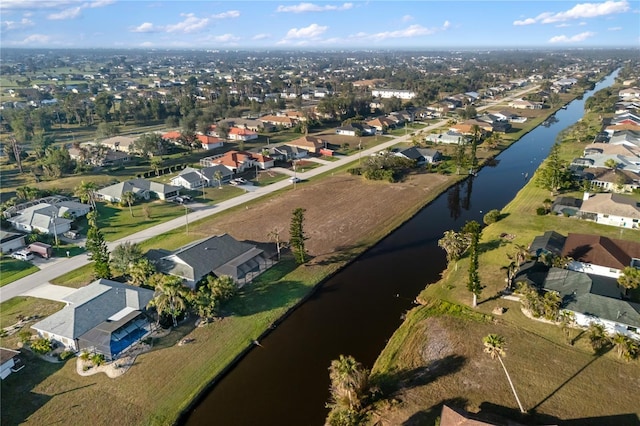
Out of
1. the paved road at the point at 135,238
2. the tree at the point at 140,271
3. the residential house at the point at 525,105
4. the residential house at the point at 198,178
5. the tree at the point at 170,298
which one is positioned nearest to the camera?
the tree at the point at 170,298

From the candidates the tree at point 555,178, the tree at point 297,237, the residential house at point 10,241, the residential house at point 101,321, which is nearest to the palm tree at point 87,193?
the residential house at point 10,241

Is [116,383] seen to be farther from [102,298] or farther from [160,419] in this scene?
[102,298]

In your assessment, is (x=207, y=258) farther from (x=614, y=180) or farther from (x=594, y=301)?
(x=614, y=180)

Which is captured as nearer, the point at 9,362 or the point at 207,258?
the point at 9,362

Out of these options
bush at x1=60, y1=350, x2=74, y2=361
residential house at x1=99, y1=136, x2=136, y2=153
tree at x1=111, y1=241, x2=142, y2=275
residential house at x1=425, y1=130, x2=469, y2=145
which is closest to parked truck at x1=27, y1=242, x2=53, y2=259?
tree at x1=111, y1=241, x2=142, y2=275

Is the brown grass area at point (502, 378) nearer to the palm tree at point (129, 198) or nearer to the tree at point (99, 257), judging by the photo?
the tree at point (99, 257)

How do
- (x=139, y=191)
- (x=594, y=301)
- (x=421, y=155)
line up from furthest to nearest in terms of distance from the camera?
(x=421, y=155) < (x=139, y=191) < (x=594, y=301)

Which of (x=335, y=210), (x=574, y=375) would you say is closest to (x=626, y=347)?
(x=574, y=375)
